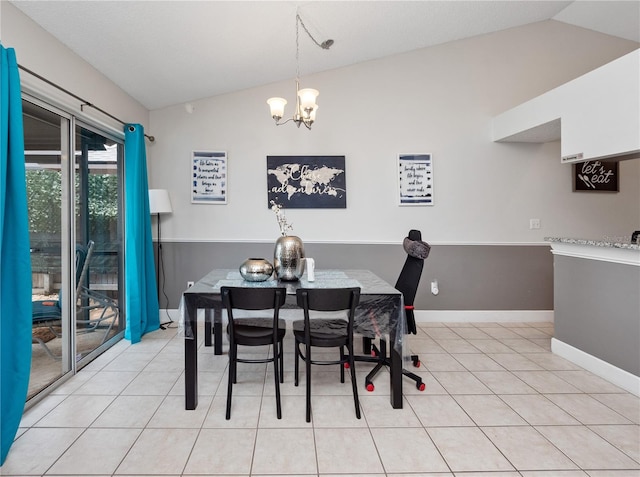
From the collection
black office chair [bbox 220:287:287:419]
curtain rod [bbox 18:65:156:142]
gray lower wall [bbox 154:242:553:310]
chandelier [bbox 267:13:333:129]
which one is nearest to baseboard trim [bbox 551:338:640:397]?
gray lower wall [bbox 154:242:553:310]

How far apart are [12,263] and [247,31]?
2.39 meters

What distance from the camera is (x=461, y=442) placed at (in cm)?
188

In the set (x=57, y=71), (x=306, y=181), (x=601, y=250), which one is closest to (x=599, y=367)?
(x=601, y=250)

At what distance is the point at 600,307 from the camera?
8.68 ft

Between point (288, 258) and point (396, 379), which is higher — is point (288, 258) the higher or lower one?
the higher one

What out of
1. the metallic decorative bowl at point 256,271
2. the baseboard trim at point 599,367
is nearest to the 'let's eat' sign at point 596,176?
the baseboard trim at point 599,367

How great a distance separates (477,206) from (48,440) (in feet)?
14.0

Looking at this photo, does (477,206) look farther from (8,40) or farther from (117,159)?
(8,40)

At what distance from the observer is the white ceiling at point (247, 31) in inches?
96.1

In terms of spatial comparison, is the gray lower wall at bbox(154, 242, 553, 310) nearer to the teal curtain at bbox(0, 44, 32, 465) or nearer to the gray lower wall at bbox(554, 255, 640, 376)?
the gray lower wall at bbox(554, 255, 640, 376)

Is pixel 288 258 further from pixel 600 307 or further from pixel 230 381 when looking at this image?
pixel 600 307

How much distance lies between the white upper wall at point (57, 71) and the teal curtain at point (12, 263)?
0.37 m

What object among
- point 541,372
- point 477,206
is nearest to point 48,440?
point 541,372

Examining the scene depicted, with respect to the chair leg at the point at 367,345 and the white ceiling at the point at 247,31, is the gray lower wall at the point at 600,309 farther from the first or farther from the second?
the white ceiling at the point at 247,31
